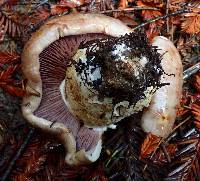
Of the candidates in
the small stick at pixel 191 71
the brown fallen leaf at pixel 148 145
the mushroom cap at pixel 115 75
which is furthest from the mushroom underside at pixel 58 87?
the small stick at pixel 191 71

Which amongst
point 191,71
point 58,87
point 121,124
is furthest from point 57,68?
point 191,71

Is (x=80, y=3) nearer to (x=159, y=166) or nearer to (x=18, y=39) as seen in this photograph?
(x=18, y=39)

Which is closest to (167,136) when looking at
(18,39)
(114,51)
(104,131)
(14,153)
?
(104,131)

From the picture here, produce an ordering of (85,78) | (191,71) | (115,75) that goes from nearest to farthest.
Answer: (115,75) → (85,78) → (191,71)

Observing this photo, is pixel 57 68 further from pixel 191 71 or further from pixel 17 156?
pixel 191 71

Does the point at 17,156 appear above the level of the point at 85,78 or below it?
below

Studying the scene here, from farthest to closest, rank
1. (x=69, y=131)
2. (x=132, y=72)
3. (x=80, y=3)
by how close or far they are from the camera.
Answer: (x=80, y=3) → (x=69, y=131) → (x=132, y=72)

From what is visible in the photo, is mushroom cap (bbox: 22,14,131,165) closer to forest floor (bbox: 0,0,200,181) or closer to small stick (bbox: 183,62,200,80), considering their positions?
forest floor (bbox: 0,0,200,181)
